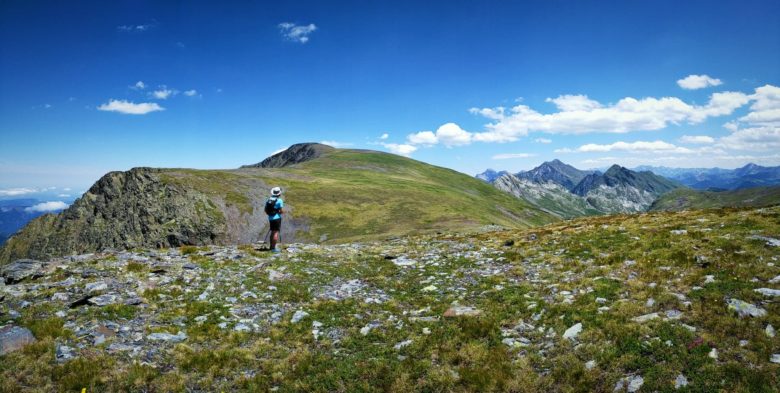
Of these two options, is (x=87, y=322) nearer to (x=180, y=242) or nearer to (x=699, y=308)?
(x=699, y=308)

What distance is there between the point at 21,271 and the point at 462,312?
70.8 feet

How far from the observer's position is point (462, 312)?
1472cm

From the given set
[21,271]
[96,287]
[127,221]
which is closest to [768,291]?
[96,287]

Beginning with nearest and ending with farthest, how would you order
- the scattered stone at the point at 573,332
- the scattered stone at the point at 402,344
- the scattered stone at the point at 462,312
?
the scattered stone at the point at 573,332
the scattered stone at the point at 402,344
the scattered stone at the point at 462,312

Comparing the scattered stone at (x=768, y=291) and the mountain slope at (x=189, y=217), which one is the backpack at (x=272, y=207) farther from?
the mountain slope at (x=189, y=217)

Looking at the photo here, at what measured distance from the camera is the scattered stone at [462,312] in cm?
1448

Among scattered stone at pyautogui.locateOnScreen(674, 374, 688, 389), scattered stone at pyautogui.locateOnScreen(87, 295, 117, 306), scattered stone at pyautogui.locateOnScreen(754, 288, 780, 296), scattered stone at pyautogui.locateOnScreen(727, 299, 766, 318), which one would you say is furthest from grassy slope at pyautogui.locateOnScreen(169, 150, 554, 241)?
scattered stone at pyautogui.locateOnScreen(674, 374, 688, 389)

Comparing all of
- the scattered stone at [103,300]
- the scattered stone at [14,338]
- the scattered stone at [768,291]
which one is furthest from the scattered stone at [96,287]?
the scattered stone at [768,291]

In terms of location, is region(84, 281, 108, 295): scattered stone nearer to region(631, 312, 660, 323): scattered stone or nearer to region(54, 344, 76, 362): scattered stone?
region(54, 344, 76, 362): scattered stone

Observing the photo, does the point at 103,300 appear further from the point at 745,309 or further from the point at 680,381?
the point at 745,309

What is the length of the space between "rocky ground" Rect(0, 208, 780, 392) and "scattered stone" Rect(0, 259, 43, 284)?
4.2 inches

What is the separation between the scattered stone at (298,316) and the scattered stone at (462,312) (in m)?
5.68

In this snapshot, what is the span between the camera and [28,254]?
11062 centimetres

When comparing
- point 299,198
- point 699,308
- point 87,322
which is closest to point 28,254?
point 299,198
